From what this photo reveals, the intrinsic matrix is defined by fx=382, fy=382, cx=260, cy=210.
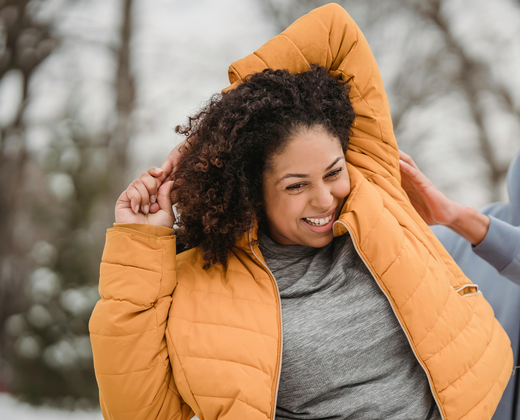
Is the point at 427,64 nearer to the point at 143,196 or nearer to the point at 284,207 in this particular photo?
the point at 284,207

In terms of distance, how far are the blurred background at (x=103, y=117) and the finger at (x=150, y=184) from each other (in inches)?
58.6

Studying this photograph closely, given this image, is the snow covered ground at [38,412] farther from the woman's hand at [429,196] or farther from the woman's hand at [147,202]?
the woman's hand at [429,196]

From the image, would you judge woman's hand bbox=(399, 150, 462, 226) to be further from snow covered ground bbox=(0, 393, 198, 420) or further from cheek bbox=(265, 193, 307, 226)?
snow covered ground bbox=(0, 393, 198, 420)

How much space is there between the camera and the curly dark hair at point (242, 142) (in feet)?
3.24

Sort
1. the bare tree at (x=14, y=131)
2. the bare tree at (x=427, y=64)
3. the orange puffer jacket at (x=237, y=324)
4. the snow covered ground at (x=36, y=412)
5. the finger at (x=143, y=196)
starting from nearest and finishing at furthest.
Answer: the orange puffer jacket at (x=237, y=324) → the finger at (x=143, y=196) → the snow covered ground at (x=36, y=412) → the bare tree at (x=14, y=131) → the bare tree at (x=427, y=64)

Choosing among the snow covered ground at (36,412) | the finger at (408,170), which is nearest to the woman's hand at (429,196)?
the finger at (408,170)

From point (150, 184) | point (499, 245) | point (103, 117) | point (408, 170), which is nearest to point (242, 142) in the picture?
point (150, 184)

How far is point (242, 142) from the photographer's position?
1000 mm

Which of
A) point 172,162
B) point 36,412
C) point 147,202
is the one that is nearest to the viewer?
point 147,202

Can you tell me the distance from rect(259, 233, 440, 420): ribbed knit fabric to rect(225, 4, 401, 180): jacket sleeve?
391mm

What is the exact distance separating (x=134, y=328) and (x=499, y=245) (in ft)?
3.89

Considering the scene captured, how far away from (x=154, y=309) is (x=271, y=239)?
401mm

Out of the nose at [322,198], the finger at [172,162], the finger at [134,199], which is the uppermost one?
the finger at [172,162]

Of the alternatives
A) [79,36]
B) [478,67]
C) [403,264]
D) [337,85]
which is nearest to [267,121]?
[337,85]
